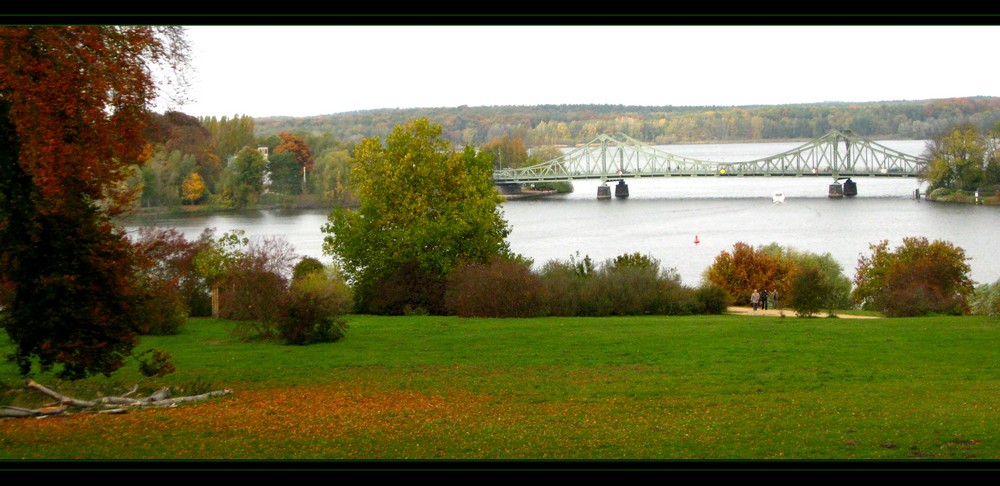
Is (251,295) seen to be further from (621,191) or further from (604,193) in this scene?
(621,191)

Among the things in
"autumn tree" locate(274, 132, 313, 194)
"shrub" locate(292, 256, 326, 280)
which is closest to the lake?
"autumn tree" locate(274, 132, 313, 194)

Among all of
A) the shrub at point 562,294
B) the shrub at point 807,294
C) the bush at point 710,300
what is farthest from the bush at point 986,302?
the shrub at point 562,294

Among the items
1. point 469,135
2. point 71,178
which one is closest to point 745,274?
point 71,178

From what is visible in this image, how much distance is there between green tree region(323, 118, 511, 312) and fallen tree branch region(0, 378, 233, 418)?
40.9 ft

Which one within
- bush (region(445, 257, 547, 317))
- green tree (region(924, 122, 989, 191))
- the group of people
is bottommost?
the group of people

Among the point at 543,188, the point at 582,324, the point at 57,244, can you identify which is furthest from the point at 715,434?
the point at 543,188

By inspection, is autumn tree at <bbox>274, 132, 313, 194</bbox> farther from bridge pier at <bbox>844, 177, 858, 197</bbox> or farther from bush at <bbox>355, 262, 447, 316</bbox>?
bridge pier at <bbox>844, 177, 858, 197</bbox>

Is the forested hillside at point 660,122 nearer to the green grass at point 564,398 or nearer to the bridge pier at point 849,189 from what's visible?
the bridge pier at point 849,189

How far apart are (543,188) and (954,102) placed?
1300 inches

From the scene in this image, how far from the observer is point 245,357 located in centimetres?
1077

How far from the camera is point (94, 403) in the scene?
22.3 feet

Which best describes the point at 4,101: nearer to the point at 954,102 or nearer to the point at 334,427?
the point at 334,427

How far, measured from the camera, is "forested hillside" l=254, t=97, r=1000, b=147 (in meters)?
60.8
